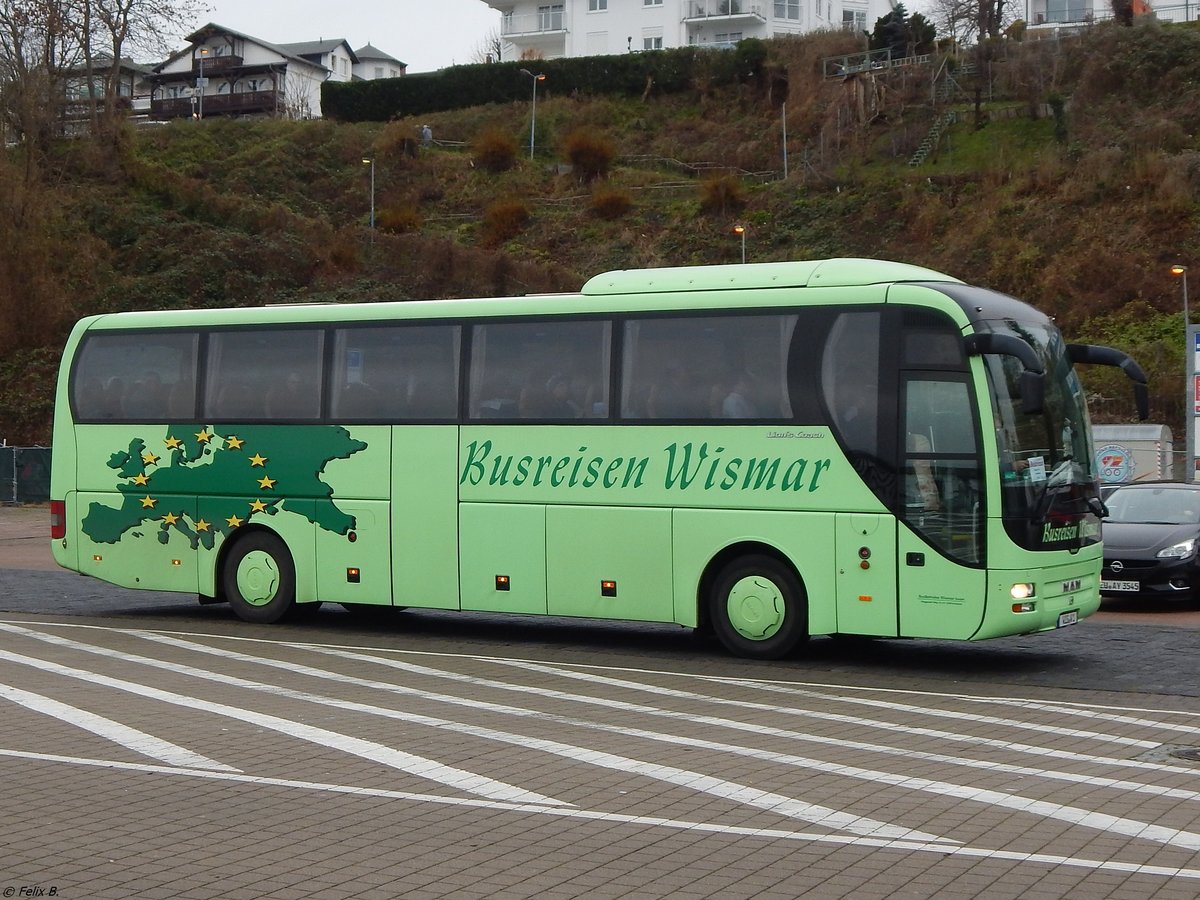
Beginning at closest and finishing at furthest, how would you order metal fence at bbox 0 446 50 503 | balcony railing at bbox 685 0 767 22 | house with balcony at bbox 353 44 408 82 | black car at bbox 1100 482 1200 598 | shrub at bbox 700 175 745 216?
black car at bbox 1100 482 1200 598
metal fence at bbox 0 446 50 503
shrub at bbox 700 175 745 216
balcony railing at bbox 685 0 767 22
house with balcony at bbox 353 44 408 82

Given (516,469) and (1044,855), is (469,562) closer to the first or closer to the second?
(516,469)

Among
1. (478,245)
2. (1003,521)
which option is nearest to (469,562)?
(1003,521)

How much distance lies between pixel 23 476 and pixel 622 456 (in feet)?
99.7

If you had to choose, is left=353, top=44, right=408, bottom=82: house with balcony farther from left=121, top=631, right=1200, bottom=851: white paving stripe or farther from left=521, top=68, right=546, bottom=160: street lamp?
left=121, top=631, right=1200, bottom=851: white paving stripe

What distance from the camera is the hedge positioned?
75625mm

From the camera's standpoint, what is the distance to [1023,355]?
41.9 feet

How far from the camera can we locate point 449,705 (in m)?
11.5

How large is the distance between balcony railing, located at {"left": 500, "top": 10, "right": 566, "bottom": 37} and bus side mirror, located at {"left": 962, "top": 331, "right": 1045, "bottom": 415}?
88963mm

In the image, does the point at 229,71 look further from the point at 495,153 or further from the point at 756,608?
the point at 756,608

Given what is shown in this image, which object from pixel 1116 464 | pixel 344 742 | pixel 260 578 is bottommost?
pixel 344 742

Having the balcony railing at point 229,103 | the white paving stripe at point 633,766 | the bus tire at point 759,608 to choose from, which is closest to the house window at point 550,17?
the balcony railing at point 229,103

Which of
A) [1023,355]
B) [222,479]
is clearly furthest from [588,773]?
[222,479]

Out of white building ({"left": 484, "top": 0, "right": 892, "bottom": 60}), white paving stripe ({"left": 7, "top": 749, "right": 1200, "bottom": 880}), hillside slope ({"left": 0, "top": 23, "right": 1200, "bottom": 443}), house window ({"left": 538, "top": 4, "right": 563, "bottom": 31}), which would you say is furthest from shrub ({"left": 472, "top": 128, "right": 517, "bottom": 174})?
white paving stripe ({"left": 7, "top": 749, "right": 1200, "bottom": 880})

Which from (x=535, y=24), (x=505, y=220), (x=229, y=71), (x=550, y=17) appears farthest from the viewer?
(x=229, y=71)
